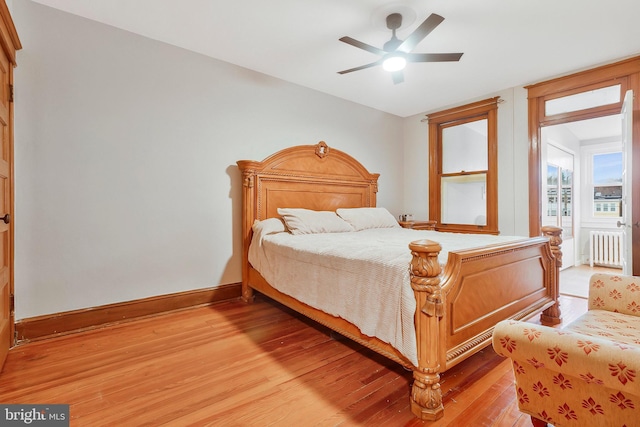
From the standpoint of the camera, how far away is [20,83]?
2240 millimetres

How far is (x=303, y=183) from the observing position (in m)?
3.76

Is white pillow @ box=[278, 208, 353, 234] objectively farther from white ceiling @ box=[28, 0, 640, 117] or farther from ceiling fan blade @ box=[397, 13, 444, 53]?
ceiling fan blade @ box=[397, 13, 444, 53]

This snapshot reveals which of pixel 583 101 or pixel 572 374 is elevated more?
pixel 583 101

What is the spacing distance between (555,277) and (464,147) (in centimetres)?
269

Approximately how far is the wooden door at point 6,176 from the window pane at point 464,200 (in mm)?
4913

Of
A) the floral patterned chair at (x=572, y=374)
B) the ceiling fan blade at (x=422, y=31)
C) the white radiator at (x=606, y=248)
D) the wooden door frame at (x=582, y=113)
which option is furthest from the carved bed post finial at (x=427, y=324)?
the white radiator at (x=606, y=248)

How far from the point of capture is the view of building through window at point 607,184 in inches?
208

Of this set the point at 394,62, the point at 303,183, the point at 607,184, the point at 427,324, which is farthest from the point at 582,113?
the point at 427,324

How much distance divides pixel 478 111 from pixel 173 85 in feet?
12.8

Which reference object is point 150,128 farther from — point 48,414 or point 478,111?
point 478,111

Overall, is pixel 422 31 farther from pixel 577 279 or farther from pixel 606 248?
pixel 606 248

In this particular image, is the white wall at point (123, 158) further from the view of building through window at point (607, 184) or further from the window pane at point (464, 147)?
the view of building through window at point (607, 184)

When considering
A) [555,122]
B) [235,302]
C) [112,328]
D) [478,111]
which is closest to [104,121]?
[112,328]

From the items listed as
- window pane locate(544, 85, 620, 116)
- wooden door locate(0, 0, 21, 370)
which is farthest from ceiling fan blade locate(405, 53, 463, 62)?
wooden door locate(0, 0, 21, 370)
